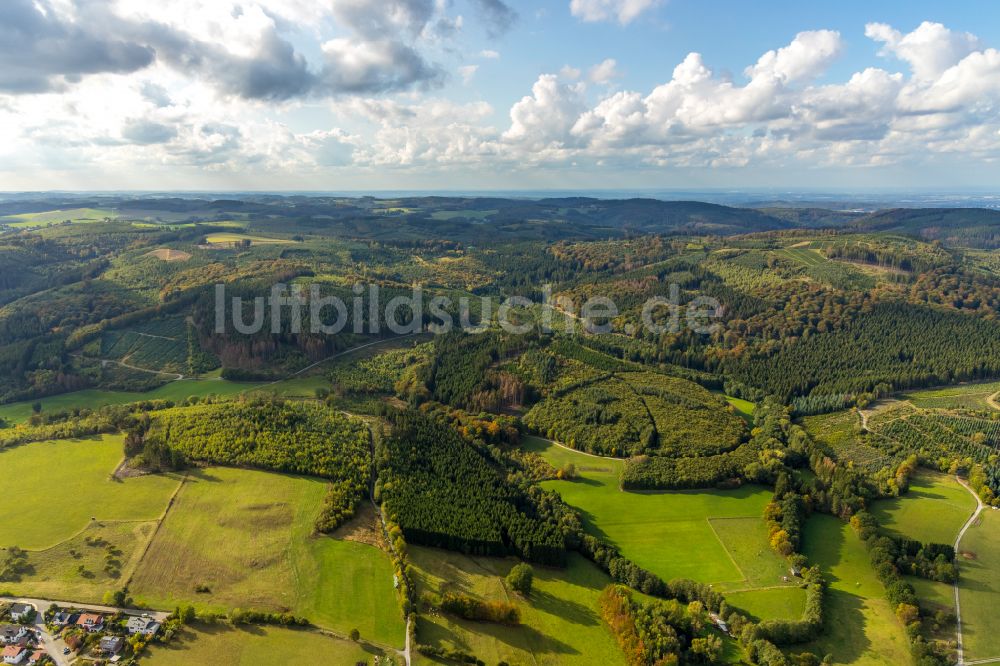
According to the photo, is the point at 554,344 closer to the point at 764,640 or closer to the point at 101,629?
the point at 764,640

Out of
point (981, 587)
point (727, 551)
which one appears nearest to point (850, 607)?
point (727, 551)

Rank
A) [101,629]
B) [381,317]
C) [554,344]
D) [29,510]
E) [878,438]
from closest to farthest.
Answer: [101,629], [29,510], [878,438], [554,344], [381,317]

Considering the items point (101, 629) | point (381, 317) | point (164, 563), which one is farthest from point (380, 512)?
point (381, 317)

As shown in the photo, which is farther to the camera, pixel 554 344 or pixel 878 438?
pixel 554 344

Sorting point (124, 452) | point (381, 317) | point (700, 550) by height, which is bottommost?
point (700, 550)

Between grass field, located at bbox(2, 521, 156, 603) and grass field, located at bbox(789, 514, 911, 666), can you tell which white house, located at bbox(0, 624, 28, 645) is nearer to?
grass field, located at bbox(2, 521, 156, 603)

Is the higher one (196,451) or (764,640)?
(196,451)

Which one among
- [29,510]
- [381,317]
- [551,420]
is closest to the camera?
[29,510]
